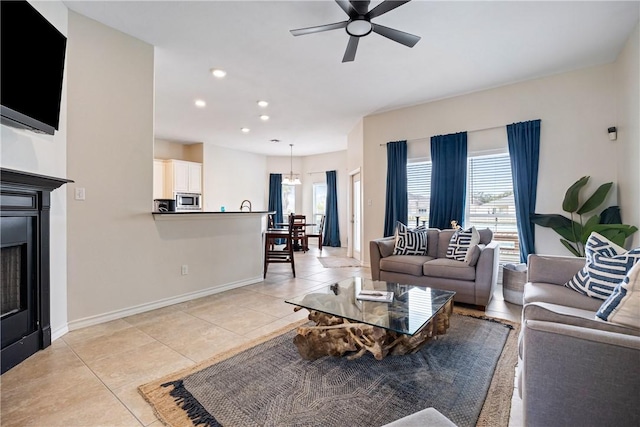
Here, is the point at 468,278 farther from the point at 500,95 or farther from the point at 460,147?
the point at 500,95

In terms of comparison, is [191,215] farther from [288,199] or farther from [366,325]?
[288,199]

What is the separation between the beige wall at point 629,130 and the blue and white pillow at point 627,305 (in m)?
2.51

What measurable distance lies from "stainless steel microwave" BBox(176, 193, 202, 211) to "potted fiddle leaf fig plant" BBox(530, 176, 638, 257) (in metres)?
6.84

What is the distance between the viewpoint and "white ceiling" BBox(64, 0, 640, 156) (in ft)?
8.65

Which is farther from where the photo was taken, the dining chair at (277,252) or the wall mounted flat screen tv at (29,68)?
the dining chair at (277,252)

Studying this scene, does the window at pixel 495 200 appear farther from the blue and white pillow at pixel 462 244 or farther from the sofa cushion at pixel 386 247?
the sofa cushion at pixel 386 247

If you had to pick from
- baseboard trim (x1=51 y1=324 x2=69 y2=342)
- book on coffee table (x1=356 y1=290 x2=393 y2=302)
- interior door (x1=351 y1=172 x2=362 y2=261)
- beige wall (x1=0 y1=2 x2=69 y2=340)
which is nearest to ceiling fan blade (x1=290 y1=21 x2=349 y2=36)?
beige wall (x1=0 y1=2 x2=69 y2=340)

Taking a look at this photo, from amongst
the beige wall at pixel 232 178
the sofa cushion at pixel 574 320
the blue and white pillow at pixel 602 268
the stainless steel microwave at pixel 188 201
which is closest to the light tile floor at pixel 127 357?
the sofa cushion at pixel 574 320

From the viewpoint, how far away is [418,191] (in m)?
5.10

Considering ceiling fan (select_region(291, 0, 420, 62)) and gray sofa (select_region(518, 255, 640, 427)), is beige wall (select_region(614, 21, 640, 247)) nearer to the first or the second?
ceiling fan (select_region(291, 0, 420, 62))

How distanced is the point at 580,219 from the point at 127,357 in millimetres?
5014

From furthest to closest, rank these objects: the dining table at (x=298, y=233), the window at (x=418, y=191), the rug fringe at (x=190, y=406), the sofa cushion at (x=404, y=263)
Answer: the dining table at (x=298, y=233) < the window at (x=418, y=191) < the sofa cushion at (x=404, y=263) < the rug fringe at (x=190, y=406)

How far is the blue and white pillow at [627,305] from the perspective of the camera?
1213 millimetres

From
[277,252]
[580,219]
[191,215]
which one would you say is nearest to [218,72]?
[191,215]
